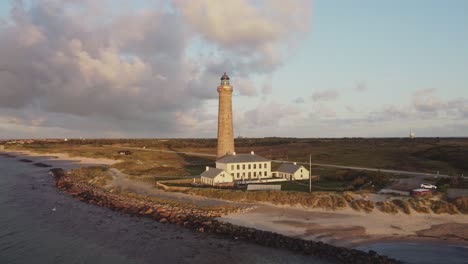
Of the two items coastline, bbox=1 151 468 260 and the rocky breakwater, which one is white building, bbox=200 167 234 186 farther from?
coastline, bbox=1 151 468 260

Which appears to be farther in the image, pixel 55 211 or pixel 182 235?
pixel 55 211

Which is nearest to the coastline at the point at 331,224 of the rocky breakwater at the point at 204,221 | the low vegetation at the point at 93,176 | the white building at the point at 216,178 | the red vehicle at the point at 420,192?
the rocky breakwater at the point at 204,221

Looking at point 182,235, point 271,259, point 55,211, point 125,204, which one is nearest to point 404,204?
point 271,259

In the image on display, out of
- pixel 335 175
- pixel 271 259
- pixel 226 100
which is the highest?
pixel 226 100

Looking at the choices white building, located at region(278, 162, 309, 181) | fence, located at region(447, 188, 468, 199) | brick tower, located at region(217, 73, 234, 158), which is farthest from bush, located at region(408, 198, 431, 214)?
brick tower, located at region(217, 73, 234, 158)

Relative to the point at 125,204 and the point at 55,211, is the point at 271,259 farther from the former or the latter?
the point at 55,211

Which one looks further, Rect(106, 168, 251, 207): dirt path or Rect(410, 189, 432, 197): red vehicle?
Rect(106, 168, 251, 207): dirt path

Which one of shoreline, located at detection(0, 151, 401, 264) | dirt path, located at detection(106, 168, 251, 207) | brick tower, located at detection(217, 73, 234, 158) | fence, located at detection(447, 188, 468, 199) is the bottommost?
shoreline, located at detection(0, 151, 401, 264)

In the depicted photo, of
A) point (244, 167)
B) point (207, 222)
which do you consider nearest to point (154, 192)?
point (244, 167)
